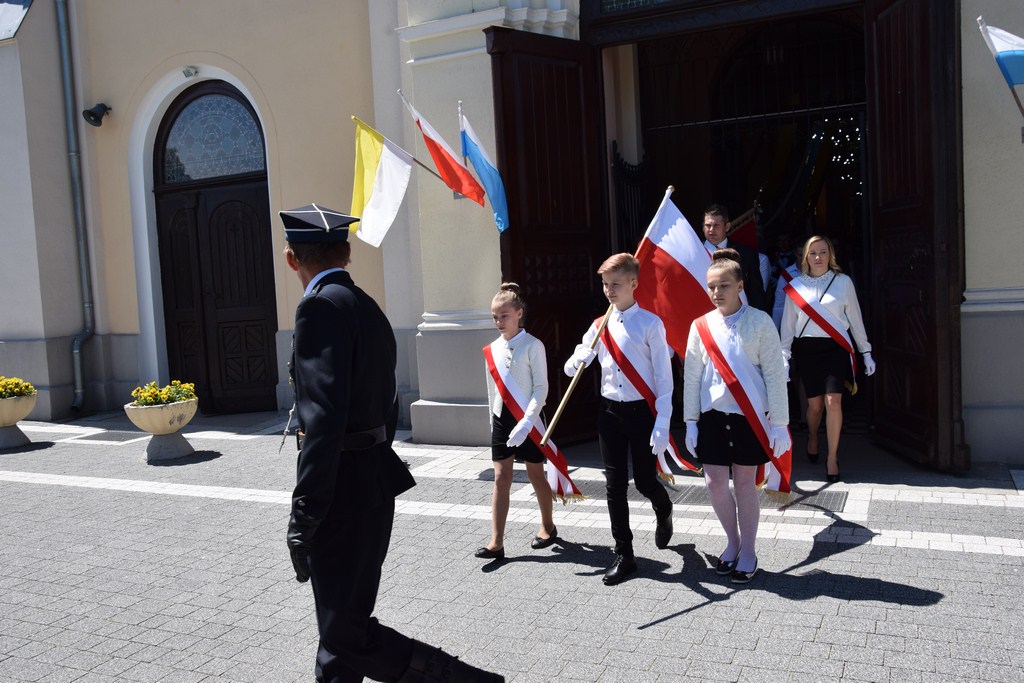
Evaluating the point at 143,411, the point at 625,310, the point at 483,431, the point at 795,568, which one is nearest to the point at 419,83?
the point at 483,431

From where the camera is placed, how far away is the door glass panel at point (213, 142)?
11281mm

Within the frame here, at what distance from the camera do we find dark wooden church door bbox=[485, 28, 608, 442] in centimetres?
802

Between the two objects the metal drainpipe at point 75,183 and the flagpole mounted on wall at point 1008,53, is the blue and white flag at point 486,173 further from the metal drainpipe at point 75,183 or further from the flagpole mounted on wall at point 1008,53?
the metal drainpipe at point 75,183

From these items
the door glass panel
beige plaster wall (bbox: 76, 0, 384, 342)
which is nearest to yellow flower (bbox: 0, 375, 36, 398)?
beige plaster wall (bbox: 76, 0, 384, 342)

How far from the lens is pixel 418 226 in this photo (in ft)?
31.7

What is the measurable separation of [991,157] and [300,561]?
237 inches

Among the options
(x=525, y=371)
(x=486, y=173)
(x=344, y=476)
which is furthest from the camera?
(x=486, y=173)

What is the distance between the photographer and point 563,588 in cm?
486

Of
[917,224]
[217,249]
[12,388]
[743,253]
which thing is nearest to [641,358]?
[743,253]

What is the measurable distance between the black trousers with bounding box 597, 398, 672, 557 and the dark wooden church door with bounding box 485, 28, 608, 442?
10.2ft

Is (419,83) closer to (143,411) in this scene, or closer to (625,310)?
(143,411)

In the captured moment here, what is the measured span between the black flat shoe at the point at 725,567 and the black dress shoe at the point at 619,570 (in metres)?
0.45

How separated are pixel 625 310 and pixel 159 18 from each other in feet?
29.1

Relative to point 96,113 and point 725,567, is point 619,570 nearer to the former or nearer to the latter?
point 725,567
